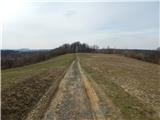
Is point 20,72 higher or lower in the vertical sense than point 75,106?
higher

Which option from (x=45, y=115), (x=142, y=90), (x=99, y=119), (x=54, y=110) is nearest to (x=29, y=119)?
(x=45, y=115)

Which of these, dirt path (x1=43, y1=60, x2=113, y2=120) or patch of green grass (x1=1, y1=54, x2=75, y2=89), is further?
patch of green grass (x1=1, y1=54, x2=75, y2=89)

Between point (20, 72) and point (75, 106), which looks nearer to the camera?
point (75, 106)

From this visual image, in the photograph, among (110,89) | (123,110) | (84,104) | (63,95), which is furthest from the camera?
(110,89)

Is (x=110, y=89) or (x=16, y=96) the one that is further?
(x=110, y=89)

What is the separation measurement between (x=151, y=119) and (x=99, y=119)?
2.18m

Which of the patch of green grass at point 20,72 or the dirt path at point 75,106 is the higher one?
the patch of green grass at point 20,72

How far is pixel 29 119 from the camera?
891 centimetres

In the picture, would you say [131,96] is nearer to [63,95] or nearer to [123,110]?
[123,110]

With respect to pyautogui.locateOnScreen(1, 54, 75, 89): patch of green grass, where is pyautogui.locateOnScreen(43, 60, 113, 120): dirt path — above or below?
below

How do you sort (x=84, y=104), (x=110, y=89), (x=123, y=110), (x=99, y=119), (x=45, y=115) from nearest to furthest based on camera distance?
(x=99, y=119) → (x=45, y=115) → (x=123, y=110) → (x=84, y=104) → (x=110, y=89)

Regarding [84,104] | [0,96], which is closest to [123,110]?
[84,104]

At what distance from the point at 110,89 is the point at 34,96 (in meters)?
4.99

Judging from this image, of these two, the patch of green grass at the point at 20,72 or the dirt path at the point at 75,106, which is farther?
the patch of green grass at the point at 20,72
